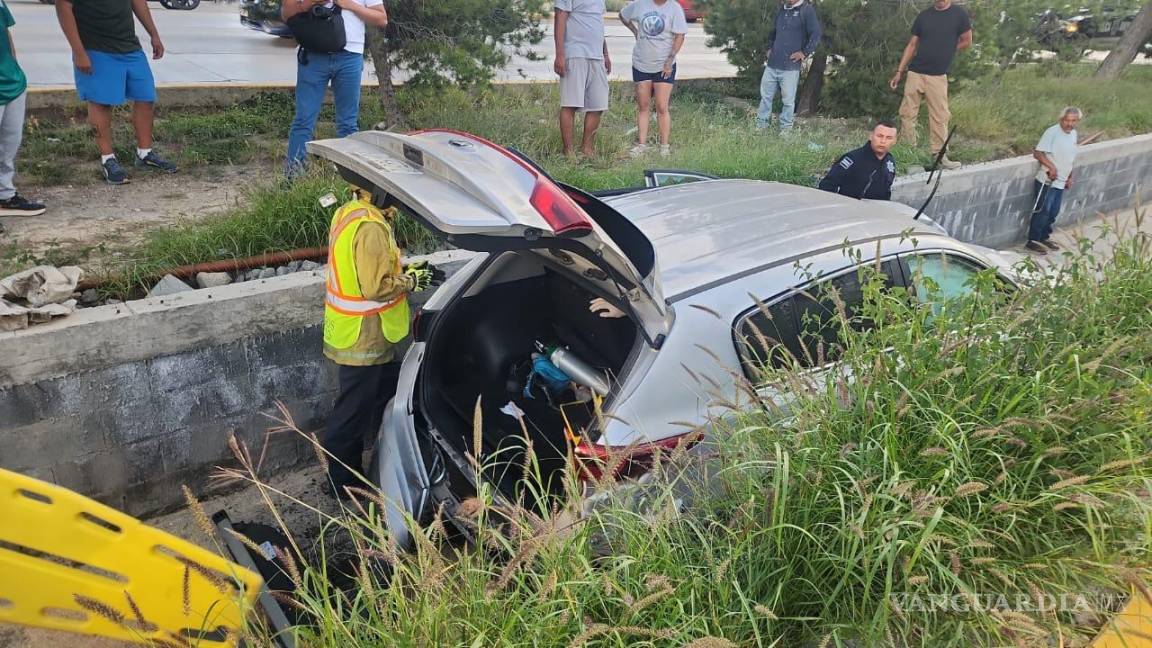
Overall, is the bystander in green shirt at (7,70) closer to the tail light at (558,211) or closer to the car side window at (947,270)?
the tail light at (558,211)

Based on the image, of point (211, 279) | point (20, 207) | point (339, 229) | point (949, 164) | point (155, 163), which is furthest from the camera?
point (949, 164)

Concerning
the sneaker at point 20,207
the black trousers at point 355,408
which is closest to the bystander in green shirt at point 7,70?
the sneaker at point 20,207

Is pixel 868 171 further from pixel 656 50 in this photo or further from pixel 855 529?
pixel 855 529

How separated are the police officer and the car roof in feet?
4.51

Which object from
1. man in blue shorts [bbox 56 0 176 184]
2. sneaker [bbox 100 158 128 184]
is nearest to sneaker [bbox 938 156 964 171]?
man in blue shorts [bbox 56 0 176 184]

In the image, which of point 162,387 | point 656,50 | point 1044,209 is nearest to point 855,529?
point 162,387

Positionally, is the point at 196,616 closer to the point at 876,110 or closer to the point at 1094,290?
the point at 1094,290

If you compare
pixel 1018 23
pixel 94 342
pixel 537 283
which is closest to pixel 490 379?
pixel 537 283

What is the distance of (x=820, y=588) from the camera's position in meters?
2.34

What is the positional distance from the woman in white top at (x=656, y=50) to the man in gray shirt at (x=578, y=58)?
0.76m

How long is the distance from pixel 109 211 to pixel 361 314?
10.3 feet

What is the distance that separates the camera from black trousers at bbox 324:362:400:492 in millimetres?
3994

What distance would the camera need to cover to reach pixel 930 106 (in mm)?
9336

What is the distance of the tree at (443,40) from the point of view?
735cm
